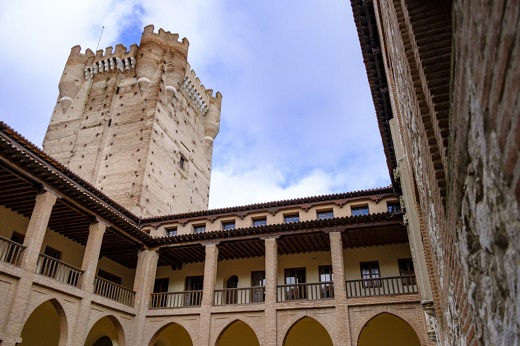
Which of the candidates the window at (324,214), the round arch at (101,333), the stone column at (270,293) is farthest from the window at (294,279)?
the round arch at (101,333)

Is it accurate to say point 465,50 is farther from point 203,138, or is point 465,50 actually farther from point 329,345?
point 203,138

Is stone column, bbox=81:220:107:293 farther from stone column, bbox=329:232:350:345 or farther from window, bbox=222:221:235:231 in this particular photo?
stone column, bbox=329:232:350:345

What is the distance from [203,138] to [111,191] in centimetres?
1120

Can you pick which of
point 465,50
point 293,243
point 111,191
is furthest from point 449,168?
point 111,191

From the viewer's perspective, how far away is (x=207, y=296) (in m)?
18.7

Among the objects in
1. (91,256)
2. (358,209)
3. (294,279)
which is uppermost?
(358,209)

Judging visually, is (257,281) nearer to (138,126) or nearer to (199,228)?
(199,228)

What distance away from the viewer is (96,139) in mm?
31281

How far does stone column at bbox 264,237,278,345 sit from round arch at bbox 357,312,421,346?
407cm

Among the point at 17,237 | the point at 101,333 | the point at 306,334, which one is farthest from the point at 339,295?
the point at 17,237

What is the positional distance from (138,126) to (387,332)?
21265 mm

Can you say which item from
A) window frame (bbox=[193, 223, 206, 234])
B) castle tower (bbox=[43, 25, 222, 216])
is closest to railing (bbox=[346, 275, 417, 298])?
window frame (bbox=[193, 223, 206, 234])

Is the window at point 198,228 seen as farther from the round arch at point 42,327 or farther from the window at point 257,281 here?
the round arch at point 42,327

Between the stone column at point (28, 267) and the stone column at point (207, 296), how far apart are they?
7116mm
